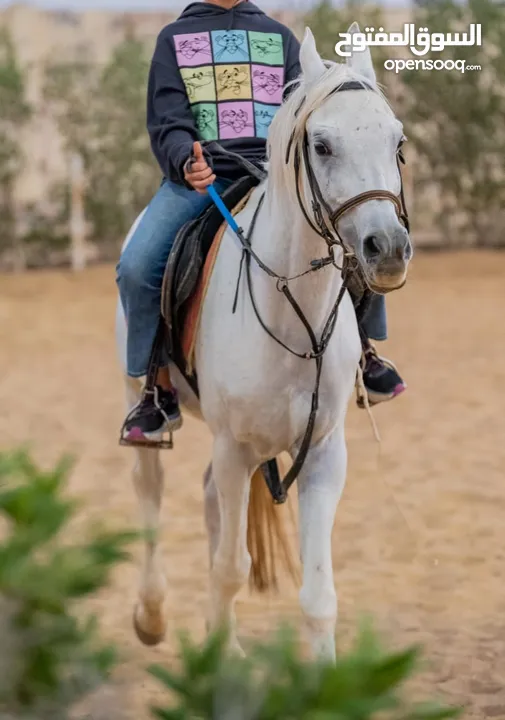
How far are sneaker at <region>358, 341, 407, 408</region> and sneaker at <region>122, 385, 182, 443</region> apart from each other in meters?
0.64

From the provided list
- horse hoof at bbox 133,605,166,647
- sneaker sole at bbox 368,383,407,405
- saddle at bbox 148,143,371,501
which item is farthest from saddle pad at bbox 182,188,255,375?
horse hoof at bbox 133,605,166,647

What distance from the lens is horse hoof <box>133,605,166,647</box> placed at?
4578 millimetres

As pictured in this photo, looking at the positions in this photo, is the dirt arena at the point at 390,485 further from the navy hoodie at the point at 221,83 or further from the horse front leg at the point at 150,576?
the navy hoodie at the point at 221,83

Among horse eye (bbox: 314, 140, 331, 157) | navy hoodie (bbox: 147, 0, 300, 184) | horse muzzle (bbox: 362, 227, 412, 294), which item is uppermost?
navy hoodie (bbox: 147, 0, 300, 184)

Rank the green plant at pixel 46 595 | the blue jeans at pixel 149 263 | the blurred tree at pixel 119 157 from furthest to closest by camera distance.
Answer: the blurred tree at pixel 119 157 → the blue jeans at pixel 149 263 → the green plant at pixel 46 595

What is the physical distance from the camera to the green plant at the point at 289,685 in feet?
2.87

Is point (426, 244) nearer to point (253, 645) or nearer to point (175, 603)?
point (175, 603)

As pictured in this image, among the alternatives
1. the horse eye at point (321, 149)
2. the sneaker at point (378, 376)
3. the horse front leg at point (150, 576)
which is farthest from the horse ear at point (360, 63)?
the horse front leg at point (150, 576)

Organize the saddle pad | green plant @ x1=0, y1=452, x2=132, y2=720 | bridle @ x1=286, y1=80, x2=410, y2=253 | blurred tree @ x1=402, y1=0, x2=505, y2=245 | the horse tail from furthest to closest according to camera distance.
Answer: blurred tree @ x1=402, y1=0, x2=505, y2=245, the horse tail, the saddle pad, bridle @ x1=286, y1=80, x2=410, y2=253, green plant @ x1=0, y1=452, x2=132, y2=720

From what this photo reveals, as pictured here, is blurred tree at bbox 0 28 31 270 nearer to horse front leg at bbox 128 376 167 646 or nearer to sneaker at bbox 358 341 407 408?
horse front leg at bbox 128 376 167 646

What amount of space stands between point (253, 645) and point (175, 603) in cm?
414

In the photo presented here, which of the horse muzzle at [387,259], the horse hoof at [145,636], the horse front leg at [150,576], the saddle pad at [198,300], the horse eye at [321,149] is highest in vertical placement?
the horse eye at [321,149]

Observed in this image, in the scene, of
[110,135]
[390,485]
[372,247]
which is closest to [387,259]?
[372,247]

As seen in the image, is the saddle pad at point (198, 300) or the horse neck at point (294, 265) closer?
the horse neck at point (294, 265)
